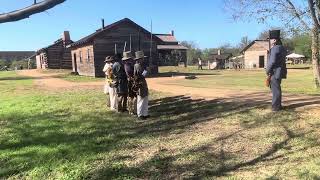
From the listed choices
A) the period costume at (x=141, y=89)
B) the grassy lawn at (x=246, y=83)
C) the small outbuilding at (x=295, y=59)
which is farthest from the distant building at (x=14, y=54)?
the period costume at (x=141, y=89)

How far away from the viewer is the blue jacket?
1132 centimetres

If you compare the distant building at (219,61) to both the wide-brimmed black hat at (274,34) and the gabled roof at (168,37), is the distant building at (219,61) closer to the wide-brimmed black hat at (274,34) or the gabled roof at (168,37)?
the gabled roof at (168,37)

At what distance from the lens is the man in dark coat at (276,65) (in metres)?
11.3

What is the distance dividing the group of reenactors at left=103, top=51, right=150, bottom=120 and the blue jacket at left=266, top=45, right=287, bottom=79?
10.4 ft

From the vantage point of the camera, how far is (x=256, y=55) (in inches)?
2744

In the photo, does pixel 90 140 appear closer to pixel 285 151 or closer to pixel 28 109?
pixel 285 151

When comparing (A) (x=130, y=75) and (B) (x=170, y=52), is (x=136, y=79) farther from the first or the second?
(B) (x=170, y=52)

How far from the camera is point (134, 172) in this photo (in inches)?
319

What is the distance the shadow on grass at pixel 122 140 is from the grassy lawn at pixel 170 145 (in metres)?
0.02

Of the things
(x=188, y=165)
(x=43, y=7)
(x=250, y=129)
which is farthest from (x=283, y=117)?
(x=43, y=7)

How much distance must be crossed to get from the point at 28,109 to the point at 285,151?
10121mm

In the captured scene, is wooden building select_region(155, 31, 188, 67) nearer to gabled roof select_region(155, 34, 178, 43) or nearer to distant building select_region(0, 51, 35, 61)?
gabled roof select_region(155, 34, 178, 43)

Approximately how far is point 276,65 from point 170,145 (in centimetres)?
346

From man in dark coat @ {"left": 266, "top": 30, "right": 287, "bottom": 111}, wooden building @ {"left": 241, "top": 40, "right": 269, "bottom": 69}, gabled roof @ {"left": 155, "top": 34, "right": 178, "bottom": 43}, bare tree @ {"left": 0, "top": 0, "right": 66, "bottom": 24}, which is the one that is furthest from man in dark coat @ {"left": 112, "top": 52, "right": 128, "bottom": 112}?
gabled roof @ {"left": 155, "top": 34, "right": 178, "bottom": 43}
